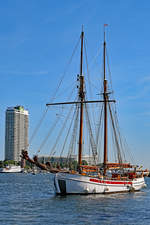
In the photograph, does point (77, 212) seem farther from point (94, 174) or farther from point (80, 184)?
point (94, 174)

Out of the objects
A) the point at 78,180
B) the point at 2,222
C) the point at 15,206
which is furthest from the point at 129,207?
the point at 2,222

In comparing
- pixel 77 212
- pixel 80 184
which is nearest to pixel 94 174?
pixel 80 184

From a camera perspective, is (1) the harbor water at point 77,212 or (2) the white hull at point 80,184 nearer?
(1) the harbor water at point 77,212

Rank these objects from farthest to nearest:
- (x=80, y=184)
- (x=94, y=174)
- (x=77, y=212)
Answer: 1. (x=94, y=174)
2. (x=80, y=184)
3. (x=77, y=212)

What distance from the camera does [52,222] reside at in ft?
122

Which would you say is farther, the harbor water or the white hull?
the white hull

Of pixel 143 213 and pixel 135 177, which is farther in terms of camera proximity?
pixel 135 177

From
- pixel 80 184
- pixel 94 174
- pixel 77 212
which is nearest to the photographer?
pixel 77 212

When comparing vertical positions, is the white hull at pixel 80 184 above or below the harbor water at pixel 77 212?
above

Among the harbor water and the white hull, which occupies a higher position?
the white hull

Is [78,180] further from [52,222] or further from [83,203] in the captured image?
[52,222]

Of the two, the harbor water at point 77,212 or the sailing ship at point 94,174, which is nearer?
the harbor water at point 77,212

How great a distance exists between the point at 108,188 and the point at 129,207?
14794mm

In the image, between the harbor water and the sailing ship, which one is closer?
the harbor water
